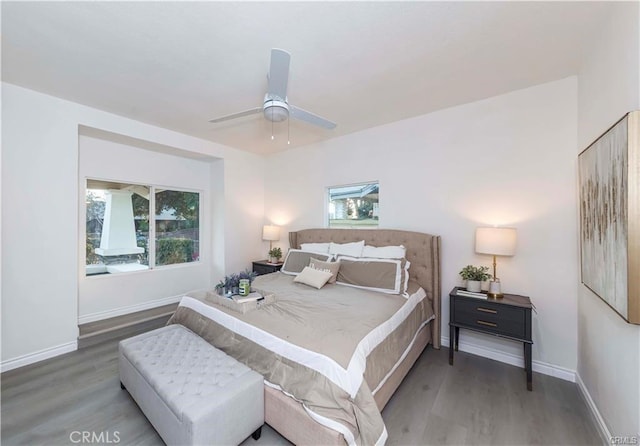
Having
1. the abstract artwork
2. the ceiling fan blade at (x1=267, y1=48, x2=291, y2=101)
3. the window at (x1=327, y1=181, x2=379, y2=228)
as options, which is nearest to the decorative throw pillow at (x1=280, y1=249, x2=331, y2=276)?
the window at (x1=327, y1=181, x2=379, y2=228)

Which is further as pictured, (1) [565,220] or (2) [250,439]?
(1) [565,220]

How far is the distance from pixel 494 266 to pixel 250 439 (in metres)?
2.64

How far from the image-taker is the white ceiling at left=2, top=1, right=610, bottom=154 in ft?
5.53

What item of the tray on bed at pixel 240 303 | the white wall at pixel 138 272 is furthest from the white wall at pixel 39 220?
the tray on bed at pixel 240 303

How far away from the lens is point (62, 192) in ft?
9.47

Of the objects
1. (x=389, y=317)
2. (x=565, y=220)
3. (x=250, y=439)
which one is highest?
(x=565, y=220)

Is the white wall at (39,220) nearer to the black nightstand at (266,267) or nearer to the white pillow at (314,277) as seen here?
the black nightstand at (266,267)

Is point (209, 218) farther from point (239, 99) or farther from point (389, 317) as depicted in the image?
point (389, 317)

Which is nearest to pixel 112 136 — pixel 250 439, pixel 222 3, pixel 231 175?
pixel 231 175

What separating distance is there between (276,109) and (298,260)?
6.78 feet

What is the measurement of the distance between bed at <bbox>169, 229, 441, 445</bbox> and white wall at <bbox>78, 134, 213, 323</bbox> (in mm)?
2029

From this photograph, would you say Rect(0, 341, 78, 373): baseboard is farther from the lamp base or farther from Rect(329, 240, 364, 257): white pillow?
the lamp base

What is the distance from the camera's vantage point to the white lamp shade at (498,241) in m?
2.43

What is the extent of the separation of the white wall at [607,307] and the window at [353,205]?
2.20m
